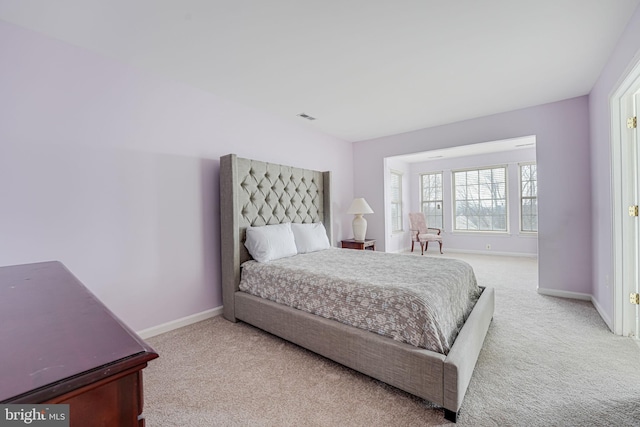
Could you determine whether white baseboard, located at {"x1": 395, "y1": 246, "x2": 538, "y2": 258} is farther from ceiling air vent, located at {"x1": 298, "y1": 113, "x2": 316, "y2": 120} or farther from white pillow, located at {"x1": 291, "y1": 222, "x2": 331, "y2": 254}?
ceiling air vent, located at {"x1": 298, "y1": 113, "x2": 316, "y2": 120}

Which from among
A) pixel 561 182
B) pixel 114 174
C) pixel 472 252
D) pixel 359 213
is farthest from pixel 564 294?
pixel 114 174

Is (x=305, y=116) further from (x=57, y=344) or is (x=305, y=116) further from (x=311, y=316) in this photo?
(x=57, y=344)

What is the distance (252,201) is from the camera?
320cm

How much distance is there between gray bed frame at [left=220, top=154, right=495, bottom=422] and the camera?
158 centimetres

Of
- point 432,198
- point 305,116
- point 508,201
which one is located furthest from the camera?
point 432,198

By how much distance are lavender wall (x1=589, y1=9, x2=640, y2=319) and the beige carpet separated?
1.60ft

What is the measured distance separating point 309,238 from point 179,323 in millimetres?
1673

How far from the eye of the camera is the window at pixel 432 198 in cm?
724

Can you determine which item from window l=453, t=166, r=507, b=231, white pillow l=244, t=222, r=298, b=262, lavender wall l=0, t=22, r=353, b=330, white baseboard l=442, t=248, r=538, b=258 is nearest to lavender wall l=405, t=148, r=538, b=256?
white baseboard l=442, t=248, r=538, b=258

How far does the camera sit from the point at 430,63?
8.23 feet

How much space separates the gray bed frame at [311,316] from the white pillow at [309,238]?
219 millimetres

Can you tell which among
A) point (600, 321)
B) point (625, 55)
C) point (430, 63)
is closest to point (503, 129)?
point (625, 55)

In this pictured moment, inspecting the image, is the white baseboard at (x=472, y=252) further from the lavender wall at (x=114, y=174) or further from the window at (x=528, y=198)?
the lavender wall at (x=114, y=174)

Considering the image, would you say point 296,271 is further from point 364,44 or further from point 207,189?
point 364,44
